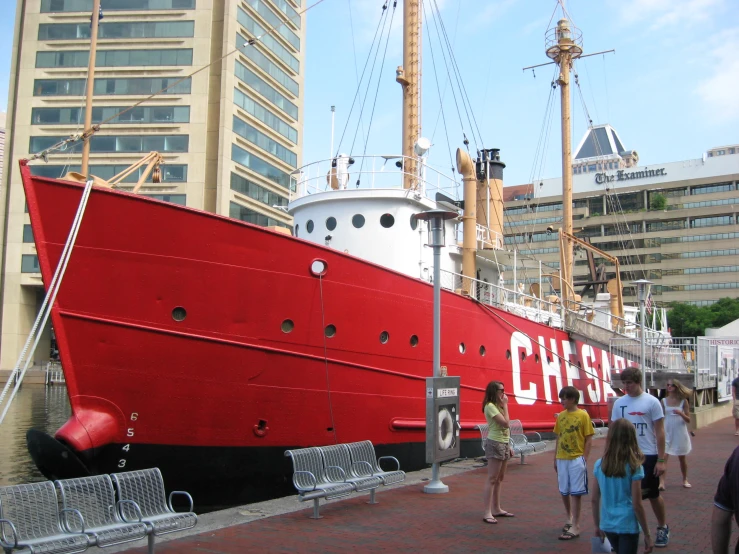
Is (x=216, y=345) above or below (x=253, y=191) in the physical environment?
below

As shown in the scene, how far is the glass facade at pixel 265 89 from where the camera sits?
1672 inches

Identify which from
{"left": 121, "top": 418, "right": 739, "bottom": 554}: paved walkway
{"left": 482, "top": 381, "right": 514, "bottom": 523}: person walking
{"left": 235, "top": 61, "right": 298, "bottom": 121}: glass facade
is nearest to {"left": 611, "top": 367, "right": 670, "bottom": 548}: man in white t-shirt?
{"left": 121, "top": 418, "right": 739, "bottom": 554}: paved walkway

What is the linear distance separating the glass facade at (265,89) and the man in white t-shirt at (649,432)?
39234 millimetres

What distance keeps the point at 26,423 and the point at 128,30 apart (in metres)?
27.8

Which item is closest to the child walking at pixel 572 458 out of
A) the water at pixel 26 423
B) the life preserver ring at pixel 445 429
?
the life preserver ring at pixel 445 429

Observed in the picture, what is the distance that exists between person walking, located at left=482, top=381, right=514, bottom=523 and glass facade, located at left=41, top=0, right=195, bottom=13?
41.0m

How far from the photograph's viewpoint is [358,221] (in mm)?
14219

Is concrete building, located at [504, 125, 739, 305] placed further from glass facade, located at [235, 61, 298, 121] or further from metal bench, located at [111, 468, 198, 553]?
metal bench, located at [111, 468, 198, 553]

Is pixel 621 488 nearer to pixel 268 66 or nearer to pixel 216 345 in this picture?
pixel 216 345

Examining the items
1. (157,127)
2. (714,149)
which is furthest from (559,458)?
(714,149)

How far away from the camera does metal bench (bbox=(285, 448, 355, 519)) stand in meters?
7.69

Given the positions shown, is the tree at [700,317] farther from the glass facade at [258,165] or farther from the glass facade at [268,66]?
the glass facade at [268,66]

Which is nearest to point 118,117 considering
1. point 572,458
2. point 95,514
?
point 95,514

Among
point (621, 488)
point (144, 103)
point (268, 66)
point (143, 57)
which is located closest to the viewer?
point (621, 488)
